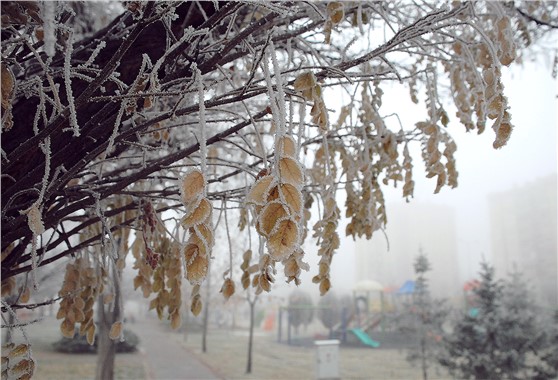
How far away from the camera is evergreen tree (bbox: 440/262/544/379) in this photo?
27.4 feet

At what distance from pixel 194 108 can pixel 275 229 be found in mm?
521

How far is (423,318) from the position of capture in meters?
11.3

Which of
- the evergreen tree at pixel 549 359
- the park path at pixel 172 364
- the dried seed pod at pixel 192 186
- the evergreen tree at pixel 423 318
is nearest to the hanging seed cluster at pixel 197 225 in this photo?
the dried seed pod at pixel 192 186

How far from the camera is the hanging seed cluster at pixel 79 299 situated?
1.59m

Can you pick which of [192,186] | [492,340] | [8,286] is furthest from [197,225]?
[492,340]

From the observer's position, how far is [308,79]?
3.17ft

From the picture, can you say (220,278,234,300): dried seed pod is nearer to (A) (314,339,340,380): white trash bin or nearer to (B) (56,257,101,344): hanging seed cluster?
(B) (56,257,101,344): hanging seed cluster

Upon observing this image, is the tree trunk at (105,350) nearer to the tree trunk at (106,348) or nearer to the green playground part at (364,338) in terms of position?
the tree trunk at (106,348)

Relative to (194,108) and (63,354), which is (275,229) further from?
(63,354)

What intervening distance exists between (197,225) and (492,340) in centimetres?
942

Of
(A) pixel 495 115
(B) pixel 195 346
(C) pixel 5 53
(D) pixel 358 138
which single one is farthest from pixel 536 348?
(B) pixel 195 346

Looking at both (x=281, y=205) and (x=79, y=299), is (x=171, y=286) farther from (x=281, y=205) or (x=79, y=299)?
(x=281, y=205)

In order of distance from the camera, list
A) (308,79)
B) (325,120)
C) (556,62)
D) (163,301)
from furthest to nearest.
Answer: (556,62), (163,301), (325,120), (308,79)

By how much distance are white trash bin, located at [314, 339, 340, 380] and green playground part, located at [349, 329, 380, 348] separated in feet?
24.1
